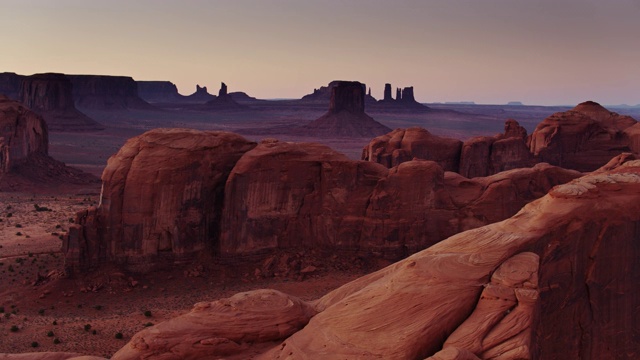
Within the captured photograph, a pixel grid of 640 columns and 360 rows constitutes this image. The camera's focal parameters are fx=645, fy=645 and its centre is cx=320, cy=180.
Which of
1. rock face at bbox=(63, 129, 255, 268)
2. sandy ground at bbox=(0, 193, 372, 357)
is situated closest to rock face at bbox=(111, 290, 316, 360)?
sandy ground at bbox=(0, 193, 372, 357)

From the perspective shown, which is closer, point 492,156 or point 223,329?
point 223,329

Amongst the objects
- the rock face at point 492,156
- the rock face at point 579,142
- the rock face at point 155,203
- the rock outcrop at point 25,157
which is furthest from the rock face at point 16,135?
the rock face at point 579,142

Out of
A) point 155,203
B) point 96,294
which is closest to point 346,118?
point 155,203

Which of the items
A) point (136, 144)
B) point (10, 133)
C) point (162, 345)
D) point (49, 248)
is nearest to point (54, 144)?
point (10, 133)

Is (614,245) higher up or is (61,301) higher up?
(614,245)

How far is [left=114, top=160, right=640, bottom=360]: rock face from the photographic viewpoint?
12.3 meters

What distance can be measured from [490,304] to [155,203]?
64.2ft

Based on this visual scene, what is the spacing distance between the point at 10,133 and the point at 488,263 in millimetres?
52009

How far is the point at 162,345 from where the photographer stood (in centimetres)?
1306

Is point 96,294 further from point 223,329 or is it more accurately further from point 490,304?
point 490,304

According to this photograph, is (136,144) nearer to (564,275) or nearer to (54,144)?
(564,275)

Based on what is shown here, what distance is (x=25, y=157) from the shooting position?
57531 mm

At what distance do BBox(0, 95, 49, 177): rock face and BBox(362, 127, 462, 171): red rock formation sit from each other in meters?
Result: 30.7

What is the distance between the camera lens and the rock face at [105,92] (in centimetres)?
16812
